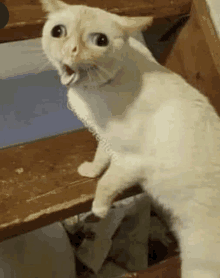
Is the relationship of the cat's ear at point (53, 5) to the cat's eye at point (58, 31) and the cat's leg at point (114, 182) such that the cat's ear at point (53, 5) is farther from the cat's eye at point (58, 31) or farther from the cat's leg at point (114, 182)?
the cat's leg at point (114, 182)

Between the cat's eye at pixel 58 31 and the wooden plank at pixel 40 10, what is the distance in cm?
21

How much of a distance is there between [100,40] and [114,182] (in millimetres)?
302

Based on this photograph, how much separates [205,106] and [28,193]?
1.57 feet

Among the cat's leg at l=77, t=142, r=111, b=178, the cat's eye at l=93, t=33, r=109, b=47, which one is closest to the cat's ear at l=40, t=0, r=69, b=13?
the cat's eye at l=93, t=33, r=109, b=47

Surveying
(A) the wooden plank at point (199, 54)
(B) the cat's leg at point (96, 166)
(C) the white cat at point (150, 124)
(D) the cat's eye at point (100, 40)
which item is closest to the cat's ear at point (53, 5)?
(C) the white cat at point (150, 124)

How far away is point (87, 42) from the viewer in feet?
1.37

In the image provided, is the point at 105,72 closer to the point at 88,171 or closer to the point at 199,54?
the point at 88,171

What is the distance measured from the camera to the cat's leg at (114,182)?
20.5 inches

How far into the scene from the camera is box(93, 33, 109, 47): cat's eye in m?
0.42

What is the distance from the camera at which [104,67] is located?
431 mm

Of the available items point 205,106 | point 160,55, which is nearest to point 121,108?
point 205,106

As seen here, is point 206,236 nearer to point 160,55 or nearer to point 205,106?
point 205,106

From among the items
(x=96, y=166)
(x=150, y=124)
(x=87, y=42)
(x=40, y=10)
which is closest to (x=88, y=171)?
(x=96, y=166)

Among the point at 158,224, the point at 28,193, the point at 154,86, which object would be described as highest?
the point at 154,86
